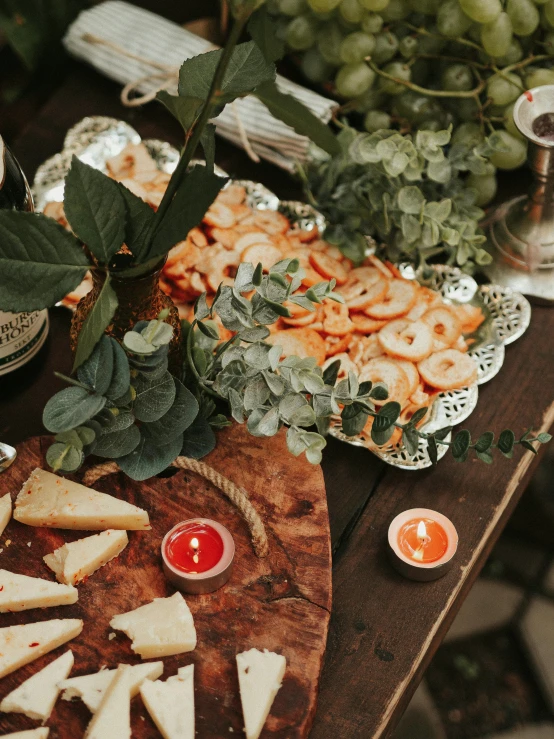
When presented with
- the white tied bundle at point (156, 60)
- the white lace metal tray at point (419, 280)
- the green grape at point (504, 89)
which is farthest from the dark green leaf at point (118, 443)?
the green grape at point (504, 89)

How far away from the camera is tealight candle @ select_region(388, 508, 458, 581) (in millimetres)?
772

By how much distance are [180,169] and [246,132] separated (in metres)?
0.58

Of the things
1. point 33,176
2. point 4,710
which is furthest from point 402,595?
point 33,176

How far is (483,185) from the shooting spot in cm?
107

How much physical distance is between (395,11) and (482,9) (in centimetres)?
13

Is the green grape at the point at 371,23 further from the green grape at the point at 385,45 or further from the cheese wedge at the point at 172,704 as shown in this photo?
the cheese wedge at the point at 172,704

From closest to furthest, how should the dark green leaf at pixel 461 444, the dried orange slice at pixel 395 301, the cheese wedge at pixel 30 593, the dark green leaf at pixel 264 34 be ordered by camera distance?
the dark green leaf at pixel 264 34
the cheese wedge at pixel 30 593
the dark green leaf at pixel 461 444
the dried orange slice at pixel 395 301

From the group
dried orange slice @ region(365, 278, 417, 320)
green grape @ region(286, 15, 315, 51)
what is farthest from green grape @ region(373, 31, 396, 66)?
dried orange slice @ region(365, 278, 417, 320)

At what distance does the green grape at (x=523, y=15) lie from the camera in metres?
0.96

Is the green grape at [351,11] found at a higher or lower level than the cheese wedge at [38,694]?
higher

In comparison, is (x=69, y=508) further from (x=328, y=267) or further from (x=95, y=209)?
(x=328, y=267)

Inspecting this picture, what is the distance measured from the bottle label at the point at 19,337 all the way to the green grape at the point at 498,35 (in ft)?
2.11

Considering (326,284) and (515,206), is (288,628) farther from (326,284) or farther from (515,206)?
(515,206)

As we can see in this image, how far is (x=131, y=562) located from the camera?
2.40ft
